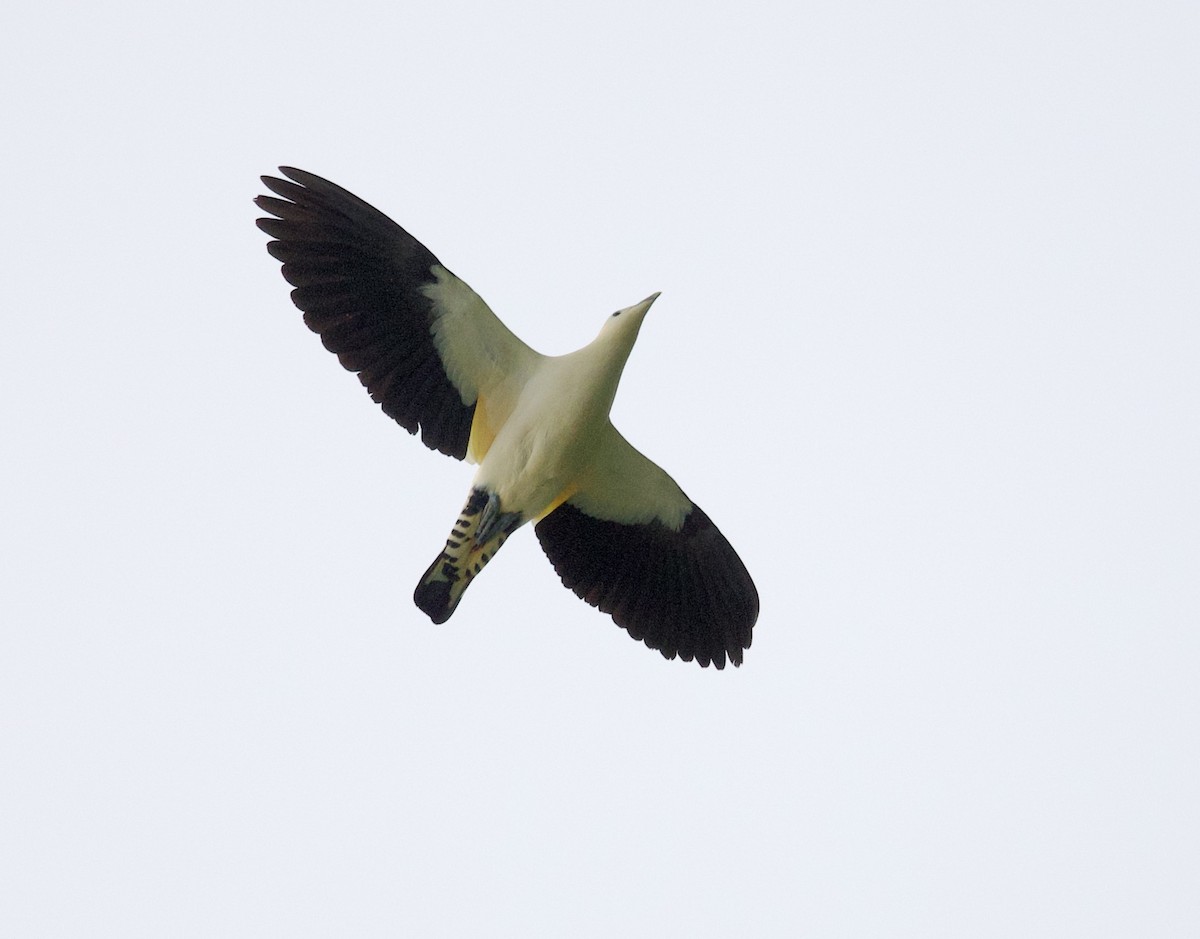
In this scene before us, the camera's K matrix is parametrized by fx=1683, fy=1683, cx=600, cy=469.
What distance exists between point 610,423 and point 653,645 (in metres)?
1.58

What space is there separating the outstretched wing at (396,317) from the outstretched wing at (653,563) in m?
0.87

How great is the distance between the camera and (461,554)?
9.77 m

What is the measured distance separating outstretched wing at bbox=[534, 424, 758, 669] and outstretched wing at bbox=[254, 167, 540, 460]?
0.87m

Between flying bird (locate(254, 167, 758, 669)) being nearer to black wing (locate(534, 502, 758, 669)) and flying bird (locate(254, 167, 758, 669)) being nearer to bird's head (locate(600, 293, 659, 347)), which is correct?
bird's head (locate(600, 293, 659, 347))

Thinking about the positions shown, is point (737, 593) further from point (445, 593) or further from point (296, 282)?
point (296, 282)

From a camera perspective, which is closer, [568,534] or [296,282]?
[296,282]

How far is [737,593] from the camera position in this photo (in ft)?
35.6

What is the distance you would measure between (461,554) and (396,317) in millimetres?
1445

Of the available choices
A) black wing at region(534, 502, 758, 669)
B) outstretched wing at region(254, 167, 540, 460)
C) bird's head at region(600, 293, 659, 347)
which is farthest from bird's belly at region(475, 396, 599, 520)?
black wing at region(534, 502, 758, 669)

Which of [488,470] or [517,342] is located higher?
[517,342]

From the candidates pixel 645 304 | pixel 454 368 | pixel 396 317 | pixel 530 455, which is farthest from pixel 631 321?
pixel 396 317

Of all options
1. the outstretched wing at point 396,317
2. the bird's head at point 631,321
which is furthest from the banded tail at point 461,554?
the bird's head at point 631,321

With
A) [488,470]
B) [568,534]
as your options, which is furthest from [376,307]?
[568,534]

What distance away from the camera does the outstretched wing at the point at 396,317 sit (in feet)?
32.0
